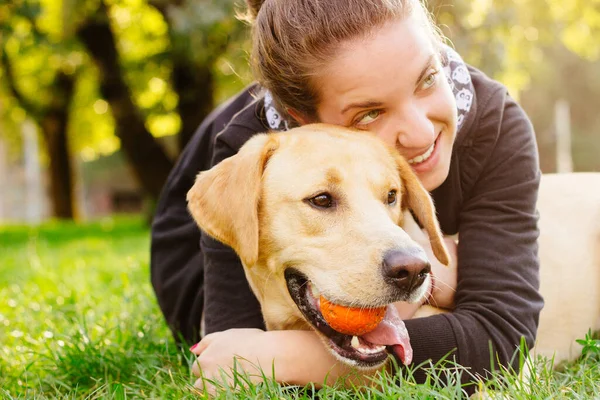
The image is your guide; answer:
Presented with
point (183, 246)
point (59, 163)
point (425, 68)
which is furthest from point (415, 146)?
point (59, 163)

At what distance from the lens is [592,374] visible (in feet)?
9.78

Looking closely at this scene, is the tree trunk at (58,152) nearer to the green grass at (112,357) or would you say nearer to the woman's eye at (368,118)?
the green grass at (112,357)

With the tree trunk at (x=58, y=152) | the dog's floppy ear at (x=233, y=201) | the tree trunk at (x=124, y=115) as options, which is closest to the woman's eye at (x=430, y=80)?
the dog's floppy ear at (x=233, y=201)

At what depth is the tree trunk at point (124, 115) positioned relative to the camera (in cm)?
1423

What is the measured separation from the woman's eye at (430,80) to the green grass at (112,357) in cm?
121

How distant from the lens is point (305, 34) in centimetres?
309

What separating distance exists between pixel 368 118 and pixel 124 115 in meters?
11.7

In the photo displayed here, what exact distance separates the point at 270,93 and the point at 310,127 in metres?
0.43

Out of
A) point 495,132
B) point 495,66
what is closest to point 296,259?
point 495,132

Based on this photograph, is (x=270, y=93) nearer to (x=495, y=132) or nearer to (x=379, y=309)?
(x=495, y=132)

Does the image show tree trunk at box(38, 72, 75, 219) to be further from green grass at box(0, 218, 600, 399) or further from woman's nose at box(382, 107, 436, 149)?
woman's nose at box(382, 107, 436, 149)

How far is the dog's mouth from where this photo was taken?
2.75 metres

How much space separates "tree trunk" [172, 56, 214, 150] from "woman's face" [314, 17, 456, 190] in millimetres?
11556

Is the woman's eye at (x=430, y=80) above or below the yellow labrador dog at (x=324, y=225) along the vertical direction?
above
